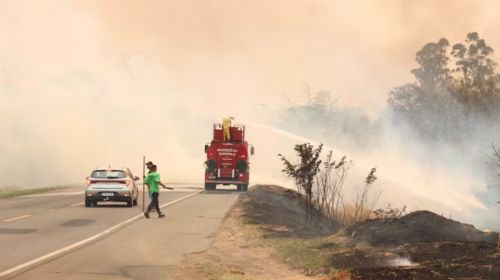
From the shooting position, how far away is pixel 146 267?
13312 millimetres

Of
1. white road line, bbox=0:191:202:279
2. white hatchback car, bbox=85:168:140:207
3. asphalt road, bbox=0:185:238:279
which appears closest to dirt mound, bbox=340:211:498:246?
asphalt road, bbox=0:185:238:279

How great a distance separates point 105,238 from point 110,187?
1073 centimetres

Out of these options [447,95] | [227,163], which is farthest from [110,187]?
[447,95]

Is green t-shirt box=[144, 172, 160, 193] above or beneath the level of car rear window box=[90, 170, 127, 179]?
beneath

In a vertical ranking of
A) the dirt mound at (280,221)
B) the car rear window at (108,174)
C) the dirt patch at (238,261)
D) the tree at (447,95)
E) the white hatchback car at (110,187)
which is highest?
the tree at (447,95)

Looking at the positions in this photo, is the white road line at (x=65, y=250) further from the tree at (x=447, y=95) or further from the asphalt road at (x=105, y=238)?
the tree at (x=447, y=95)

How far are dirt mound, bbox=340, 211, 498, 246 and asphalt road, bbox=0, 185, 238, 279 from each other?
3.70 m

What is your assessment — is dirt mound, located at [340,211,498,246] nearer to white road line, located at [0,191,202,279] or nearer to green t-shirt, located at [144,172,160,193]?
white road line, located at [0,191,202,279]

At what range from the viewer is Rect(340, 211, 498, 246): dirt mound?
15.7 m

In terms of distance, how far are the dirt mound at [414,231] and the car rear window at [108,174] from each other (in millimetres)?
13969

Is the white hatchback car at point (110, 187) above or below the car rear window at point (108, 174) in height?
below

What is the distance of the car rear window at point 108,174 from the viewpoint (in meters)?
28.9

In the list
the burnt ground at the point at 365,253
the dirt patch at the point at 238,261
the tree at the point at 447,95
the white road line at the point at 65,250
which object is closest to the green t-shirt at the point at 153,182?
the white road line at the point at 65,250

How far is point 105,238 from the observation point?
18094mm
